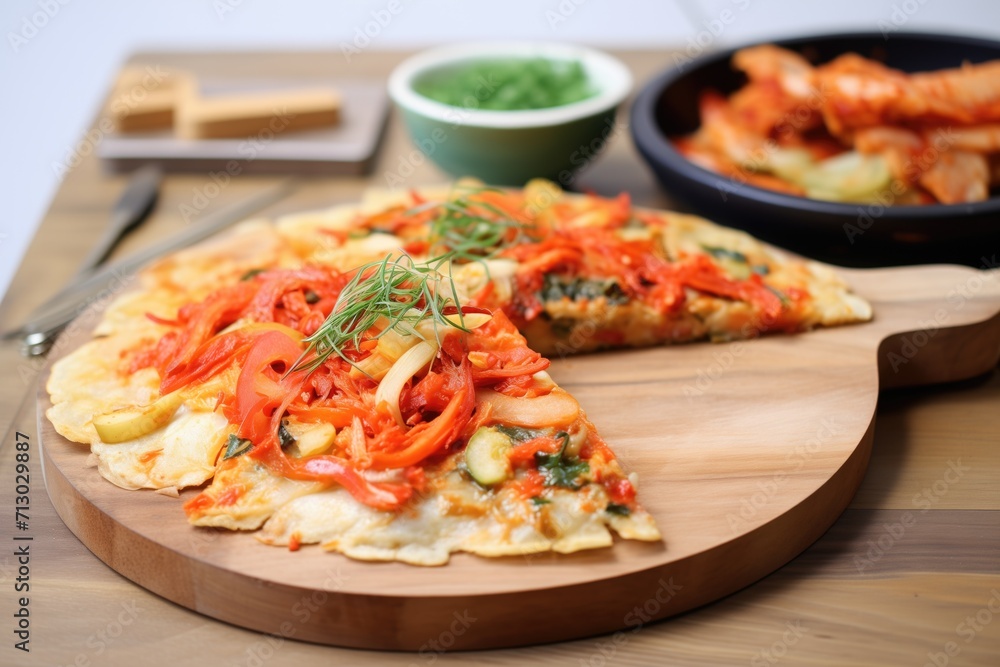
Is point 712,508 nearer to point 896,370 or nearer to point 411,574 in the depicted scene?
point 411,574

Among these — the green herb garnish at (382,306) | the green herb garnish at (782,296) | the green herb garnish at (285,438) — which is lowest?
the green herb garnish at (782,296)

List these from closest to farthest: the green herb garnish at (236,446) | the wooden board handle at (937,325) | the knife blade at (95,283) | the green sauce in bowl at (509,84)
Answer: the green herb garnish at (236,446) → the wooden board handle at (937,325) → the knife blade at (95,283) → the green sauce in bowl at (509,84)

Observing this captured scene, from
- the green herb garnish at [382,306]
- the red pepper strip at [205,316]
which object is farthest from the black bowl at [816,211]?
the red pepper strip at [205,316]

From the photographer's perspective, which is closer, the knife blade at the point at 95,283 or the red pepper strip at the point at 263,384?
the red pepper strip at the point at 263,384

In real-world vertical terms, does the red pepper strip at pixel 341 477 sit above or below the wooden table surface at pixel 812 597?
above

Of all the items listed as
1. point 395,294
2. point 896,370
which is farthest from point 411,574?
point 896,370

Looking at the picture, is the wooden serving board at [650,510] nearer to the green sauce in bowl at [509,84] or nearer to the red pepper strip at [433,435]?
the red pepper strip at [433,435]
